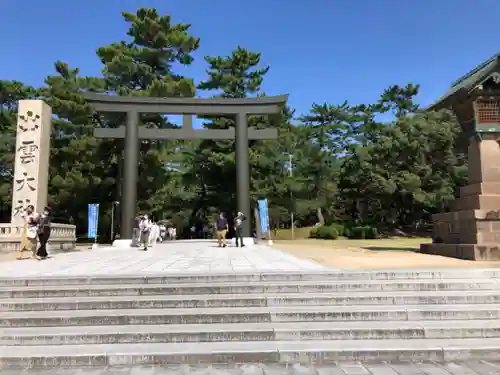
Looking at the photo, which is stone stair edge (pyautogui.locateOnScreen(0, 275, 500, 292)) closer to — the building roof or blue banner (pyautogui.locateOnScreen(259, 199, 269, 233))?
the building roof

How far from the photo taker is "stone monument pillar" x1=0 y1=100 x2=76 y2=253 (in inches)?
611

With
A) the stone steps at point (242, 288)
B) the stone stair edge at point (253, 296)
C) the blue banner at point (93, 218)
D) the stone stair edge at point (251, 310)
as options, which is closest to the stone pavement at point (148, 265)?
the stone steps at point (242, 288)

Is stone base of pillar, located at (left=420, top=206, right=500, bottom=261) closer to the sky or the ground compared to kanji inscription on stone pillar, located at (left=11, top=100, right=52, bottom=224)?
closer to the ground

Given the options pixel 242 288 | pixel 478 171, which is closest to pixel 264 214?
pixel 478 171

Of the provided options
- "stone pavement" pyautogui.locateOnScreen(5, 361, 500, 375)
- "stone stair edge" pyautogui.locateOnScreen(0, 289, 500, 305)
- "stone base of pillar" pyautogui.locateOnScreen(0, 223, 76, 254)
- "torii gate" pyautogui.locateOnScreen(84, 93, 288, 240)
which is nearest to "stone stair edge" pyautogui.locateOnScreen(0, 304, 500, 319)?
"stone stair edge" pyautogui.locateOnScreen(0, 289, 500, 305)

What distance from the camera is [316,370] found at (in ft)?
13.9

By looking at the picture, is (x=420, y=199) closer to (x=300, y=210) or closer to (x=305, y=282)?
(x=300, y=210)

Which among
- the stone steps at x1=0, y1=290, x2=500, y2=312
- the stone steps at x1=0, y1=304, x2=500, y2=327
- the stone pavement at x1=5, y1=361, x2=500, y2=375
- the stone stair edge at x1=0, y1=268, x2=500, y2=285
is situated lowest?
the stone pavement at x1=5, y1=361, x2=500, y2=375

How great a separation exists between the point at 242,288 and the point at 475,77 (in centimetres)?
901

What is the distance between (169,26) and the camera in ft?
101

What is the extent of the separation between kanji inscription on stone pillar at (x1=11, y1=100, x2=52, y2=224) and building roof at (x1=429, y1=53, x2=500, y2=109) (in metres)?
14.5

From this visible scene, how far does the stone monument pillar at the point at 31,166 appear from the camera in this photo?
15523mm

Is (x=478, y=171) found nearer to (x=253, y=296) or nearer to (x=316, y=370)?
(x=253, y=296)

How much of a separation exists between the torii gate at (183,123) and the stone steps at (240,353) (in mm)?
14477
